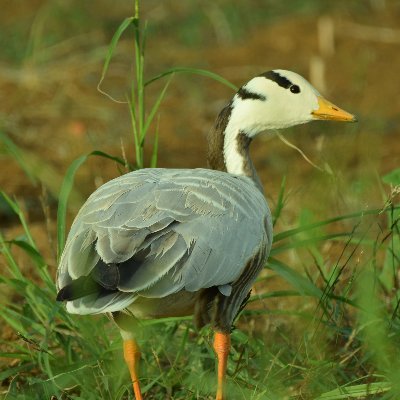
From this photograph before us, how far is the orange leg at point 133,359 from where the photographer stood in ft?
14.5

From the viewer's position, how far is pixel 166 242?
3971 mm

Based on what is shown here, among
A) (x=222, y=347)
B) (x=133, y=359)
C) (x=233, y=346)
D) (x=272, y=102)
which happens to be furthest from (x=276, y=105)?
(x=133, y=359)

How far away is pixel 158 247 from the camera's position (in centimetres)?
395

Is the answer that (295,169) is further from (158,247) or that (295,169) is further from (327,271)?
(158,247)

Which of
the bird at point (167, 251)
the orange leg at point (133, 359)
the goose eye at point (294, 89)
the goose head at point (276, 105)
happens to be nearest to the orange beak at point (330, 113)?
the goose head at point (276, 105)

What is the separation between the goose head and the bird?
35 centimetres

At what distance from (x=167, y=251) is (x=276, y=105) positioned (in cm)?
139

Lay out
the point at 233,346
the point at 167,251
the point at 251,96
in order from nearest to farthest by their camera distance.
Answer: the point at 167,251 → the point at 233,346 → the point at 251,96

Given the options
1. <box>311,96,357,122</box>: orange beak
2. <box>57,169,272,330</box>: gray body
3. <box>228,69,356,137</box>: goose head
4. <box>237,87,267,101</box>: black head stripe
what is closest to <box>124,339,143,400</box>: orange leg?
<box>57,169,272,330</box>: gray body

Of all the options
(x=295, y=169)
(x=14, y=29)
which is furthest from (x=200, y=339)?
(x=14, y=29)

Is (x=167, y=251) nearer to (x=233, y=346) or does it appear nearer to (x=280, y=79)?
(x=233, y=346)

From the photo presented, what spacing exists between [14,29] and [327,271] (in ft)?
26.1

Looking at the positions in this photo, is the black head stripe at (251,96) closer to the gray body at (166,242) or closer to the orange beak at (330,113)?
the orange beak at (330,113)

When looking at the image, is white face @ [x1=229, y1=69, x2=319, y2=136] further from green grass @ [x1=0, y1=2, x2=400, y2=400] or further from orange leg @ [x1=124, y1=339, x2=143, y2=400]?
orange leg @ [x1=124, y1=339, x2=143, y2=400]
